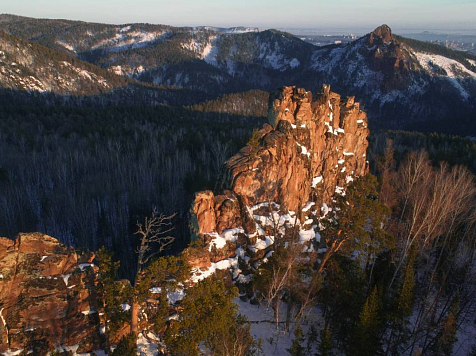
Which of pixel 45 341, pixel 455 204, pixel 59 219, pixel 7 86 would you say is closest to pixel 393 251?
pixel 455 204

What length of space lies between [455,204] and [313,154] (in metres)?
14.6

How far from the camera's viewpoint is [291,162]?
33031 millimetres

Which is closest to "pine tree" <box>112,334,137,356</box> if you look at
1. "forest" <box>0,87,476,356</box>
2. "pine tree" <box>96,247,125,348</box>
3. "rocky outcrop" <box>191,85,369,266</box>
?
"forest" <box>0,87,476,356</box>

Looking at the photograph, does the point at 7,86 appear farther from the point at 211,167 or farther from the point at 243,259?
the point at 243,259

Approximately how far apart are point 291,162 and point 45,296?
78.8ft

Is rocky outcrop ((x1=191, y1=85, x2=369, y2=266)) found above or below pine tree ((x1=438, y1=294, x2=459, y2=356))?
above

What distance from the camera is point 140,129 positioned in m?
87.3

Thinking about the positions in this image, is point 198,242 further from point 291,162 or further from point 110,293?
point 291,162

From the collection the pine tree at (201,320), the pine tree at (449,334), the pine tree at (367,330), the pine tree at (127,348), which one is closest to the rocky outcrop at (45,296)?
the pine tree at (127,348)

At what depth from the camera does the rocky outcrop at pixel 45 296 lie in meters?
16.9

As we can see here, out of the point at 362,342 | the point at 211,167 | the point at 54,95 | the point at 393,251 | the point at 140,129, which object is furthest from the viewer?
the point at 54,95

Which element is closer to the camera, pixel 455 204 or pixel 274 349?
pixel 274 349

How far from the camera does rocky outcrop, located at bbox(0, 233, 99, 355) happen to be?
55.3ft

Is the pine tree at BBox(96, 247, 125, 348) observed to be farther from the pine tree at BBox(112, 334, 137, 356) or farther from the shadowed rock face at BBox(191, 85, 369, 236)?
the shadowed rock face at BBox(191, 85, 369, 236)
